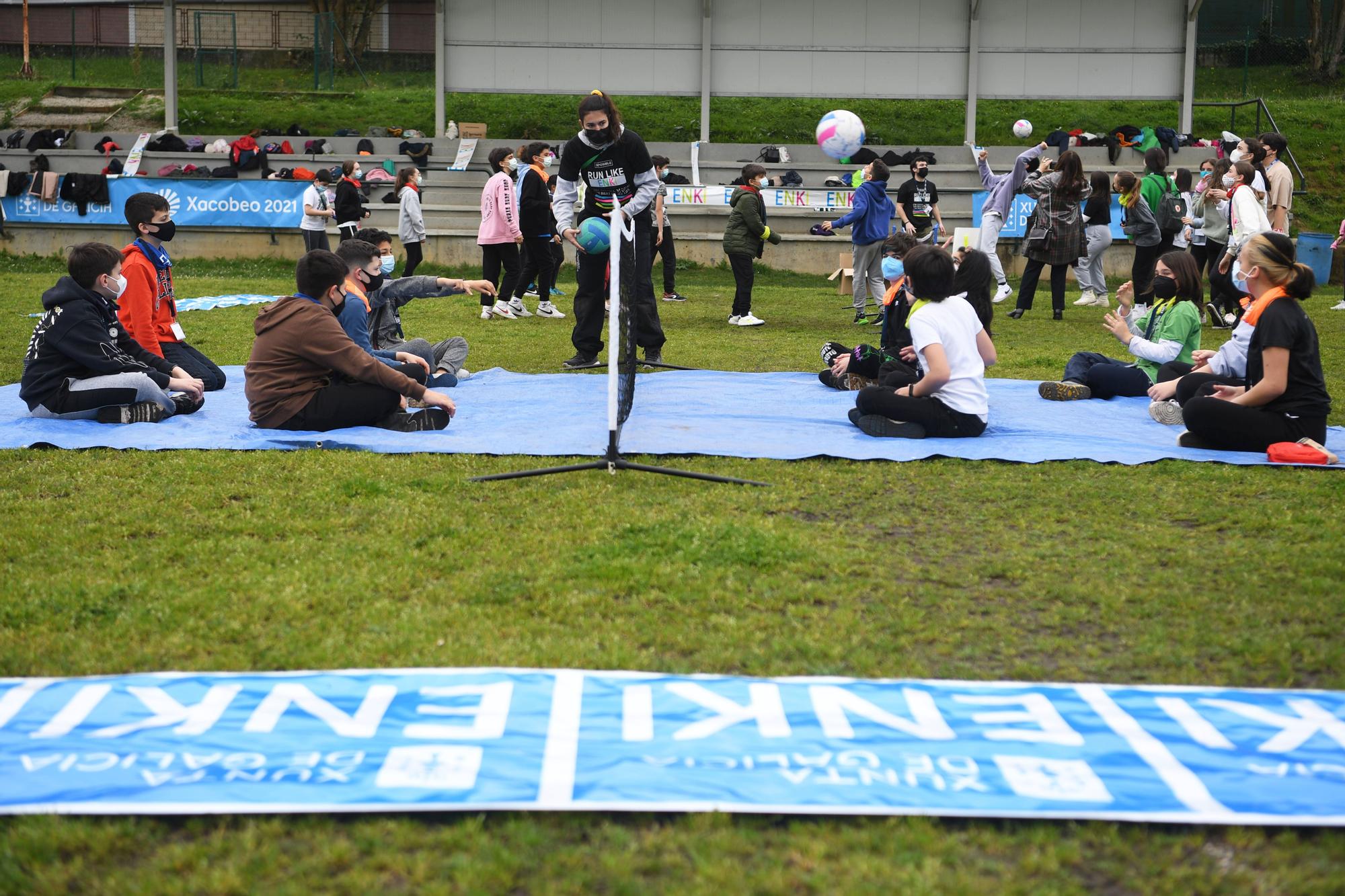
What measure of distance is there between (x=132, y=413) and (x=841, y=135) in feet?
30.5

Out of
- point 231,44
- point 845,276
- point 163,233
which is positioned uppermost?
point 231,44

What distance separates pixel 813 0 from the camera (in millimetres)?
25281

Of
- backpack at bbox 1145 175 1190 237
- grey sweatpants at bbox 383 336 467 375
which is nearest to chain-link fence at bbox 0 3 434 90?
backpack at bbox 1145 175 1190 237

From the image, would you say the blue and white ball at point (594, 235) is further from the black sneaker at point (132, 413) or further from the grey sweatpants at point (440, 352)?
the black sneaker at point (132, 413)

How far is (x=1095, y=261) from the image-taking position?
17297 mm

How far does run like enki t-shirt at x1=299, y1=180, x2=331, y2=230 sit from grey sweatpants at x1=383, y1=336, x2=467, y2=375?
8.62 meters

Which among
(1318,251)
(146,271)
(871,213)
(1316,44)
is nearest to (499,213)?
(871,213)

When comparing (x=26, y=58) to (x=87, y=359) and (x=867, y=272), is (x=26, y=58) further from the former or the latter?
(x=87, y=359)

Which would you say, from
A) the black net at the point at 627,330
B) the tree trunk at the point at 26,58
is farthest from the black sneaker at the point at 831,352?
the tree trunk at the point at 26,58

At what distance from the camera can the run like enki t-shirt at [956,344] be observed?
7.37 meters

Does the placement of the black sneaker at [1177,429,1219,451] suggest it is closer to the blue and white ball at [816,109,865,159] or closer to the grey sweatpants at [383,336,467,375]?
the grey sweatpants at [383,336,467,375]

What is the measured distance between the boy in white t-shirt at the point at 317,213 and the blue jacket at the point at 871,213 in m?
7.65

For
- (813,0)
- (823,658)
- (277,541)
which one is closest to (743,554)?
(823,658)

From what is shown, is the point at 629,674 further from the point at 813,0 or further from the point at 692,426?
the point at 813,0
